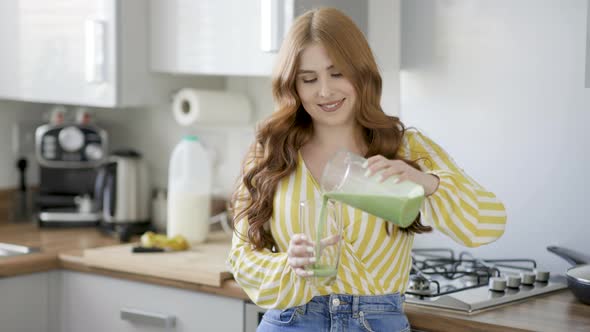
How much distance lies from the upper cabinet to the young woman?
0.51 m

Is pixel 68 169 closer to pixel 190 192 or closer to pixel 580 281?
pixel 190 192

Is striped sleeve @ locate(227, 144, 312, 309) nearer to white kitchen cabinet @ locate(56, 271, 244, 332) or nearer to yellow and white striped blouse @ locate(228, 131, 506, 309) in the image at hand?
yellow and white striped blouse @ locate(228, 131, 506, 309)

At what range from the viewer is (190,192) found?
2.91 metres

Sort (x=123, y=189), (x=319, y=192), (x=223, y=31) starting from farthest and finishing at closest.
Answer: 1. (x=123, y=189)
2. (x=223, y=31)
3. (x=319, y=192)

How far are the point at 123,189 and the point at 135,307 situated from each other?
24.9 inches

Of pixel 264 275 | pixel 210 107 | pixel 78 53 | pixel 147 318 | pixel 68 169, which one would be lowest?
pixel 147 318

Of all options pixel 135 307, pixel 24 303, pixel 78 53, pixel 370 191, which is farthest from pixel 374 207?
pixel 78 53

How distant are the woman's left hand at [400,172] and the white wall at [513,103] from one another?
2.06 feet

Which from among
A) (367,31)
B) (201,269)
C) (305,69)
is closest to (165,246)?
(201,269)

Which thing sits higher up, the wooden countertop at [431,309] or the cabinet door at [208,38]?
the cabinet door at [208,38]

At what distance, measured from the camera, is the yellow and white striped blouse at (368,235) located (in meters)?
1.88

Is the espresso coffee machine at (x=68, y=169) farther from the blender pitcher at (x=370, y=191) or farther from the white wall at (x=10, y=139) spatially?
the blender pitcher at (x=370, y=191)

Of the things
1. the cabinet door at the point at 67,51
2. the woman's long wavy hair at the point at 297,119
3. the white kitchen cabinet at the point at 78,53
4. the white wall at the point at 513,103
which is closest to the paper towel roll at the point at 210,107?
the white kitchen cabinet at the point at 78,53

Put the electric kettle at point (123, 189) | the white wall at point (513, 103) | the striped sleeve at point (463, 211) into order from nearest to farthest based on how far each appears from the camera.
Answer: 1. the striped sleeve at point (463, 211)
2. the white wall at point (513, 103)
3. the electric kettle at point (123, 189)
